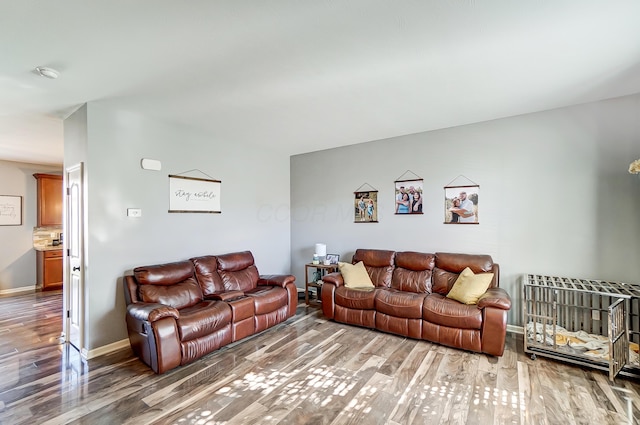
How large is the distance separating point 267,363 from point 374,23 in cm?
300

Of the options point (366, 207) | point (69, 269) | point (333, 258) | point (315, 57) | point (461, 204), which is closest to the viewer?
point (315, 57)

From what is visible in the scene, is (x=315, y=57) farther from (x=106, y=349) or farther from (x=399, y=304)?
(x=106, y=349)

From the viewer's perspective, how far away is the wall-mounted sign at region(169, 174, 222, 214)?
3.84 metres

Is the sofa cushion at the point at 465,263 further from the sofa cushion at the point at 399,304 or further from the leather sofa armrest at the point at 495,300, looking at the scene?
the sofa cushion at the point at 399,304

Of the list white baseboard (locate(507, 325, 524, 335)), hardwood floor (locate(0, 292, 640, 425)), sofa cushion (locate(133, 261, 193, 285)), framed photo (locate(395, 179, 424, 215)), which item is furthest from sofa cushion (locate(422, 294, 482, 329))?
sofa cushion (locate(133, 261, 193, 285))

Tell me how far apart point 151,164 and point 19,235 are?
4548 mm

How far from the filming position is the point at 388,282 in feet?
13.6

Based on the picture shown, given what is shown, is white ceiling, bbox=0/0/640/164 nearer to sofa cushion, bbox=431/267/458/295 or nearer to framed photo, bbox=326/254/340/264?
sofa cushion, bbox=431/267/458/295

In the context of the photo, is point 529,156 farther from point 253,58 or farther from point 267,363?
point 267,363

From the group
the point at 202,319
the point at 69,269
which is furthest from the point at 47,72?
the point at 202,319

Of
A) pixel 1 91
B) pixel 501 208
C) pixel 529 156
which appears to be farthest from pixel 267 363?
pixel 529 156

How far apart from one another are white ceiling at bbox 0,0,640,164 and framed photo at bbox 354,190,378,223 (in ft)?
4.72

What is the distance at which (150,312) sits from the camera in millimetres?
2662

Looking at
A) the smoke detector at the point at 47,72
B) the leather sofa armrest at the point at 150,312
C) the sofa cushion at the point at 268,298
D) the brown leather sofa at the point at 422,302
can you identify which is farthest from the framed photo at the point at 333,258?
the smoke detector at the point at 47,72
